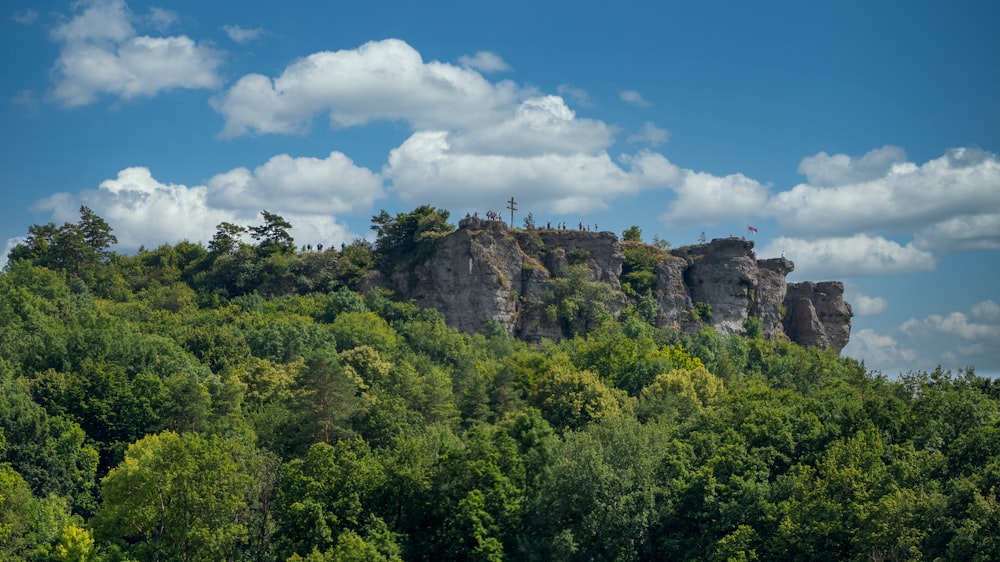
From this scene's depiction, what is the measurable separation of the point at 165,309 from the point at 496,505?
49.8 m

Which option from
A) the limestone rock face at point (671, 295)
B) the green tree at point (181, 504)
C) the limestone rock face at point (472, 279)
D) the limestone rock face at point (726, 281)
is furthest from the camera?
the limestone rock face at point (726, 281)

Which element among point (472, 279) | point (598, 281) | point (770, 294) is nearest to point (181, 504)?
point (472, 279)

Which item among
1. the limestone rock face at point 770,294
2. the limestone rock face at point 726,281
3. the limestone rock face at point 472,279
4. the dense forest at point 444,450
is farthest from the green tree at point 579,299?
the limestone rock face at point 770,294

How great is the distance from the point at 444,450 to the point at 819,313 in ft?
A: 223

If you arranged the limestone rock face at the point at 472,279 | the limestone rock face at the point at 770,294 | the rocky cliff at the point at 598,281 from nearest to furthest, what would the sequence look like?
the limestone rock face at the point at 472,279, the rocky cliff at the point at 598,281, the limestone rock face at the point at 770,294

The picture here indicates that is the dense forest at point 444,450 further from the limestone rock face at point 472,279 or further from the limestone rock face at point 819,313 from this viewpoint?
the limestone rock face at point 819,313

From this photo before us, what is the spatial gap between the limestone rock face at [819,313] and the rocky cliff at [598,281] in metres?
0.10

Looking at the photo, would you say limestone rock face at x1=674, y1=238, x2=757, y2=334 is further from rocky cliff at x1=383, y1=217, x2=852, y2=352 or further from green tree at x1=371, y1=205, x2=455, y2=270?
green tree at x1=371, y1=205, x2=455, y2=270

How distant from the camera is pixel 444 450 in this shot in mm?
60156

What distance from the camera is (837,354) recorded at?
378 ft

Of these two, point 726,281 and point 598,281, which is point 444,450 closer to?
point 598,281

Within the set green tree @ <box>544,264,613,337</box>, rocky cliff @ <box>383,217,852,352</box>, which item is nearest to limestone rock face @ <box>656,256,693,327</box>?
rocky cliff @ <box>383,217,852,352</box>

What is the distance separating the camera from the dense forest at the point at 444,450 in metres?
53.1

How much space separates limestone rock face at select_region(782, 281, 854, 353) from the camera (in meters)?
116
